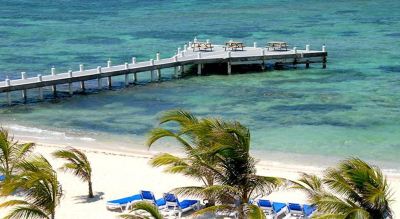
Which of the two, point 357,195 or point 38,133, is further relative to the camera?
point 38,133

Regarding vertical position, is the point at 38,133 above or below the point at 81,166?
below

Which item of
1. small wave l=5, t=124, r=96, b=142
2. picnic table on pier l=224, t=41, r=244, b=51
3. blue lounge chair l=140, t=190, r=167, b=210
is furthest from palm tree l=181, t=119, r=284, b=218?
picnic table on pier l=224, t=41, r=244, b=51

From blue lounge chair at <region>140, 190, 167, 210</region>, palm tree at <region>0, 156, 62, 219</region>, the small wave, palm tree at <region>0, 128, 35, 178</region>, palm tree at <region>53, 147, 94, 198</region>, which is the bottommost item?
the small wave

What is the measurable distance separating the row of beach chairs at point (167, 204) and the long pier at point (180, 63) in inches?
910

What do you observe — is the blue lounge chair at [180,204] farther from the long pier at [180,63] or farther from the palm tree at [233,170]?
the long pier at [180,63]

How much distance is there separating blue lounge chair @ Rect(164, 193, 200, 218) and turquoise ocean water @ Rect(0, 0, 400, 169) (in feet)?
32.6

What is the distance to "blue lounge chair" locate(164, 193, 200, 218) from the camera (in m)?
19.7

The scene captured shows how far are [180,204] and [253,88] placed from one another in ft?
88.8

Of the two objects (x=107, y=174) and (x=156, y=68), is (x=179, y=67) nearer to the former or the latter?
(x=156, y=68)

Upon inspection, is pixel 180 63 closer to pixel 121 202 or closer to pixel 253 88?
pixel 253 88

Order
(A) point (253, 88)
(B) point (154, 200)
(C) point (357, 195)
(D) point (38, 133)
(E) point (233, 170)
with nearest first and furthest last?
(C) point (357, 195)
(E) point (233, 170)
(B) point (154, 200)
(D) point (38, 133)
(A) point (253, 88)

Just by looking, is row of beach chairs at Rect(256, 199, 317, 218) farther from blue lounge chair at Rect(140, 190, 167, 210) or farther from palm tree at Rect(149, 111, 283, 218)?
palm tree at Rect(149, 111, 283, 218)

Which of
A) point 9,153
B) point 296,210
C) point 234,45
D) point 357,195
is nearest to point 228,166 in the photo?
point 357,195

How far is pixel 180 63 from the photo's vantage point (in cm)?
4962
